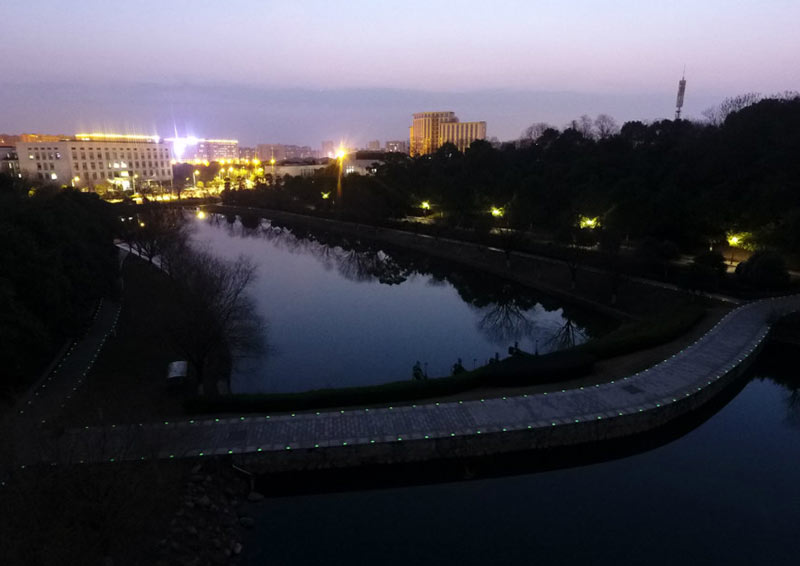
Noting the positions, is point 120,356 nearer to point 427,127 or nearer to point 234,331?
point 234,331

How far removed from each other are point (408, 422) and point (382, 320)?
406 inches

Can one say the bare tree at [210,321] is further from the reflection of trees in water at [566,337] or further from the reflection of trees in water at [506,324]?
the reflection of trees in water at [566,337]

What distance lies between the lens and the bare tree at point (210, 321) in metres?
13.2

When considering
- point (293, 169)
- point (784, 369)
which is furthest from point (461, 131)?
point (784, 369)

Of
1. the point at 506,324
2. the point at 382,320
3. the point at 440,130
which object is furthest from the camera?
the point at 440,130

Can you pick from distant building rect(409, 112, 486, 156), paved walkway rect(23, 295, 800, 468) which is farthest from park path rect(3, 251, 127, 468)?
distant building rect(409, 112, 486, 156)

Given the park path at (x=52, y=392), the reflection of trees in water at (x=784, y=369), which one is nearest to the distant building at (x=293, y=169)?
the park path at (x=52, y=392)

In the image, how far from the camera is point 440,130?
139125 mm

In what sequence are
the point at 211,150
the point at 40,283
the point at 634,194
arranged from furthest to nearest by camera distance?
the point at 211,150 → the point at 634,194 → the point at 40,283

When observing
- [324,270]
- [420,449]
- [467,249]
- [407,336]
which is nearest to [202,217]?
[324,270]

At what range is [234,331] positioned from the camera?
16281mm

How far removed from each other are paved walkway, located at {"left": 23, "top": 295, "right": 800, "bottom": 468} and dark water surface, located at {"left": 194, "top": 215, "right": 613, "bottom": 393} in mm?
3472

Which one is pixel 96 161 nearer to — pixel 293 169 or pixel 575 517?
pixel 293 169

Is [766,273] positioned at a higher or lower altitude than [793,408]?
higher
